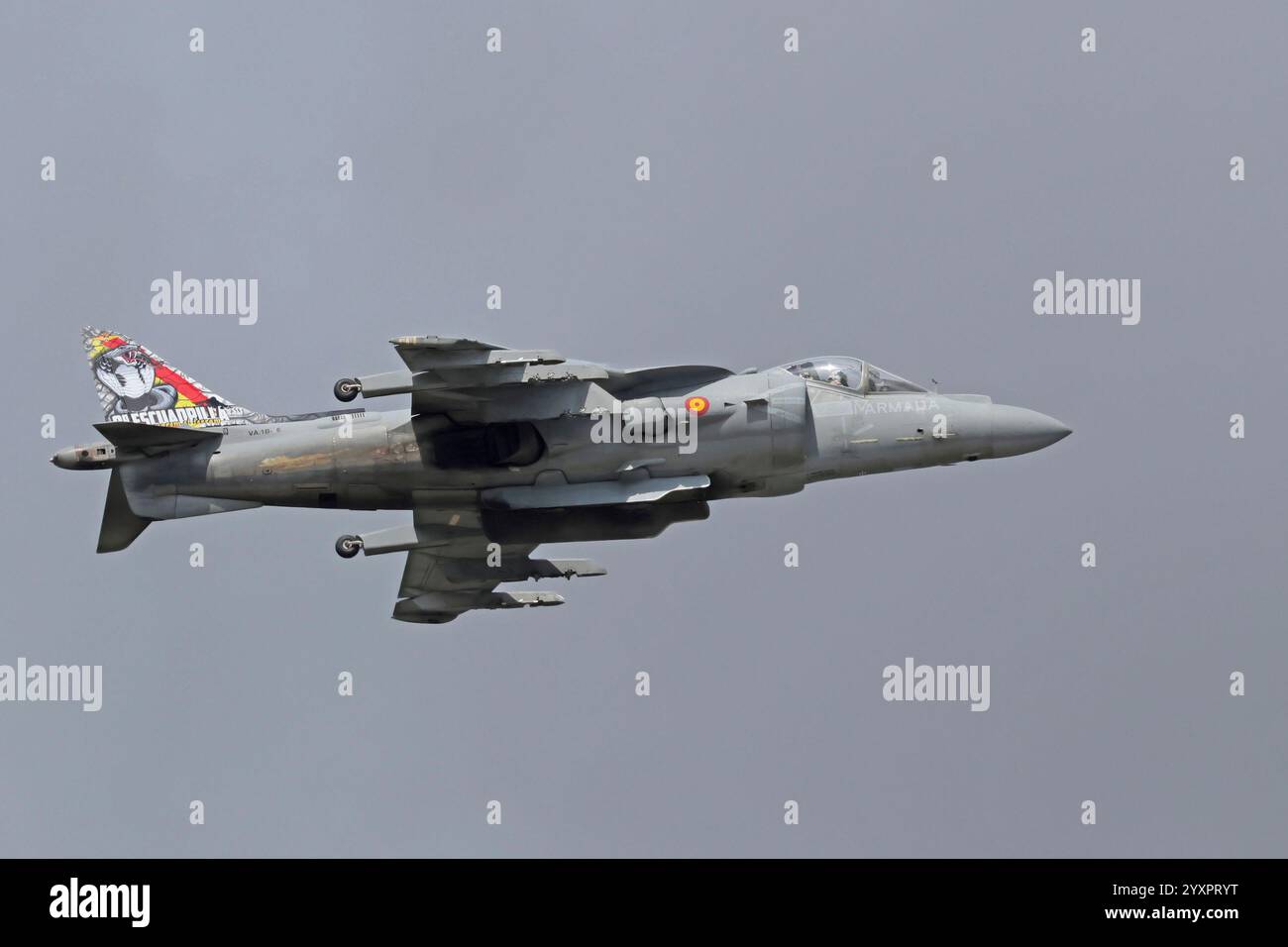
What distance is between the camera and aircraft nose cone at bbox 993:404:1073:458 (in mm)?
28578

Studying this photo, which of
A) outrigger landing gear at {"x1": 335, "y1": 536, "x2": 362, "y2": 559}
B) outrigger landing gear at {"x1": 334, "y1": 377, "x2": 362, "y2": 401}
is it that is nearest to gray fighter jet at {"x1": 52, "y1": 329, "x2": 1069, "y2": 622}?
outrigger landing gear at {"x1": 335, "y1": 536, "x2": 362, "y2": 559}

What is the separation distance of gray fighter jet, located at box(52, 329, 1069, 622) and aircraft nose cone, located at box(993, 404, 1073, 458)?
2 cm

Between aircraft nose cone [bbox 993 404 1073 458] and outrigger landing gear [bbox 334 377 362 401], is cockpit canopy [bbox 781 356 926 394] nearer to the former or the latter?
aircraft nose cone [bbox 993 404 1073 458]

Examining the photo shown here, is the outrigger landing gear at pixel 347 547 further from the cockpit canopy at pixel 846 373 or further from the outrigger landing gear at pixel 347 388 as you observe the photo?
the cockpit canopy at pixel 846 373

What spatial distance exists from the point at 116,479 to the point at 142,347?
2.33 meters

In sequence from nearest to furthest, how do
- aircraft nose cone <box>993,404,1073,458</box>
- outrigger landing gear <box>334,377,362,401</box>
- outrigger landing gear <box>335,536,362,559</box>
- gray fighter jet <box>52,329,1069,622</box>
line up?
outrigger landing gear <box>334,377,362,401</box> < gray fighter jet <box>52,329,1069,622</box> < outrigger landing gear <box>335,536,362,559</box> < aircraft nose cone <box>993,404,1073,458</box>

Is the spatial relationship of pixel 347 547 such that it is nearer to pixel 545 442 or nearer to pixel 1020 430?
pixel 545 442

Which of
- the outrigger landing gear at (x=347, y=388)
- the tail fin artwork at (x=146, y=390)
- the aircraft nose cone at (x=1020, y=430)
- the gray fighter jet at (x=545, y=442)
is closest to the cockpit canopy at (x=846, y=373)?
the gray fighter jet at (x=545, y=442)

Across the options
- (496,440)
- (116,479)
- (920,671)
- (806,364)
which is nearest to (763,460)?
(806,364)

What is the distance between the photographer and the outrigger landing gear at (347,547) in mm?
28406

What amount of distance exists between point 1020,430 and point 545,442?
7.34 m

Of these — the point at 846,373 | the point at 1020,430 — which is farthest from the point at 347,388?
the point at 1020,430
